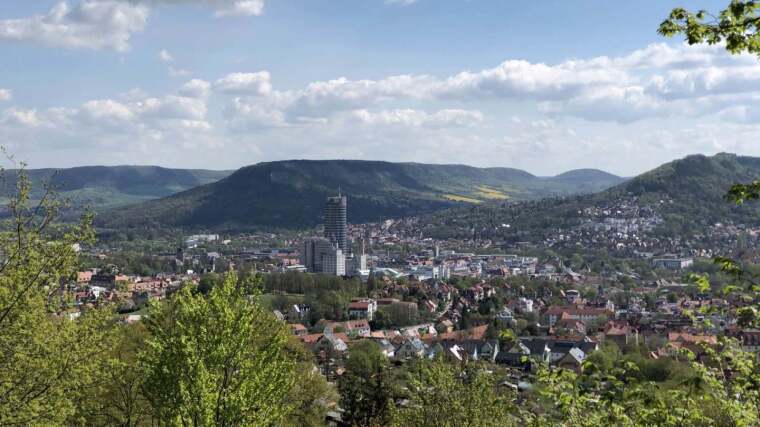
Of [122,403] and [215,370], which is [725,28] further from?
[122,403]

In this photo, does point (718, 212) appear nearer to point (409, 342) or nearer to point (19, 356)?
point (409, 342)

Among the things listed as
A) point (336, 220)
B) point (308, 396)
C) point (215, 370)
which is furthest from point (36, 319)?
point (336, 220)

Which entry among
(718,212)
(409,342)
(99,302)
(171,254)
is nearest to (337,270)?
(171,254)

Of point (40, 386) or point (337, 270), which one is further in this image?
point (337, 270)

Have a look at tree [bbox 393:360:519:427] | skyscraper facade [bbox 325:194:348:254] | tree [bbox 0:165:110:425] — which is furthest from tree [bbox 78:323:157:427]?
skyscraper facade [bbox 325:194:348:254]

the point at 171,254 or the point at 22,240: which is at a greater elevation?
the point at 22,240

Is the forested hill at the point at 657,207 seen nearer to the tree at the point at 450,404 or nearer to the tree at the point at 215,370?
the tree at the point at 450,404

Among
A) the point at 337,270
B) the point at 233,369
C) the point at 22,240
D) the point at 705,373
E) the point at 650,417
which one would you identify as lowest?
the point at 337,270

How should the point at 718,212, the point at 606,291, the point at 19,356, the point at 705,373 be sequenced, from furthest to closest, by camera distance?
the point at 718,212 → the point at 606,291 → the point at 19,356 → the point at 705,373
